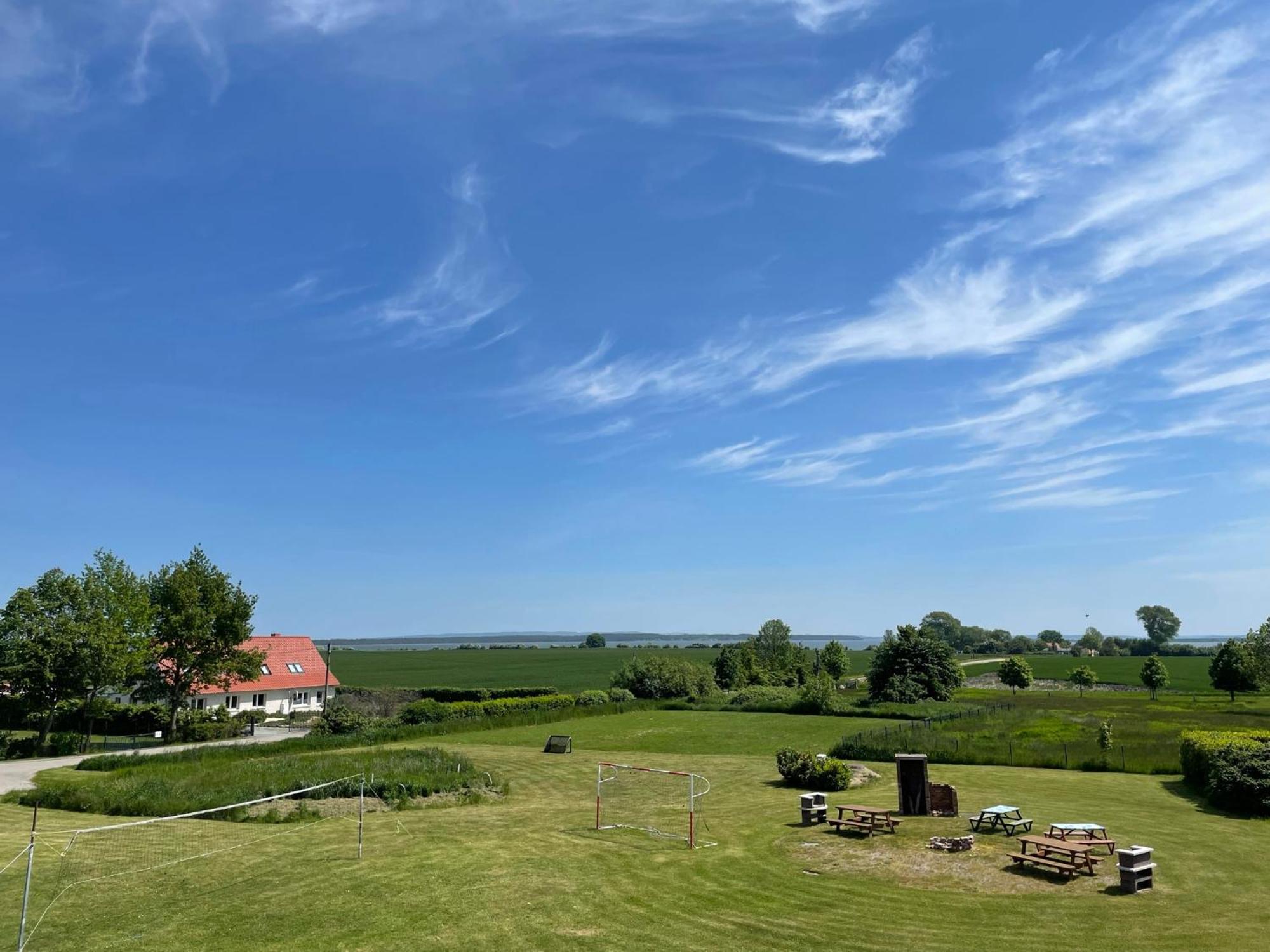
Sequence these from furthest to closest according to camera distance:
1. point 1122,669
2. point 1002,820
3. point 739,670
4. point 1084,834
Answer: point 1122,669 < point 739,670 < point 1002,820 < point 1084,834

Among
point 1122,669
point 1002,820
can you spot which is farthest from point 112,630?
point 1122,669

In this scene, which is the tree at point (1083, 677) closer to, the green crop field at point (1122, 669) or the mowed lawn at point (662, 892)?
the green crop field at point (1122, 669)

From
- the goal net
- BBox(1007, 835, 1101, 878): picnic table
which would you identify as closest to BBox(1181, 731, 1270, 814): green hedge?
BBox(1007, 835, 1101, 878): picnic table

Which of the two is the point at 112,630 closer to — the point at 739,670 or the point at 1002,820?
the point at 1002,820

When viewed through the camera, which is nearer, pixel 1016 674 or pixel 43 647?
pixel 43 647

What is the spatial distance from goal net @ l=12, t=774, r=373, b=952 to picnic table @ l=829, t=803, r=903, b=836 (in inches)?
478

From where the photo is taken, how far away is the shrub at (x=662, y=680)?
8050cm

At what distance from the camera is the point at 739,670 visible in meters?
92.4

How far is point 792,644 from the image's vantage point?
110m

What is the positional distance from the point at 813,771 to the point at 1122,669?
135 metres

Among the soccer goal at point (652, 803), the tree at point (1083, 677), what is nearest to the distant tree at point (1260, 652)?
A: the tree at point (1083, 677)

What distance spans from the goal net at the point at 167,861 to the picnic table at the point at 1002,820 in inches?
613

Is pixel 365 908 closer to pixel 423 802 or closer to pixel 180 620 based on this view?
pixel 423 802

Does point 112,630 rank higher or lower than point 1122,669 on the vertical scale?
higher
